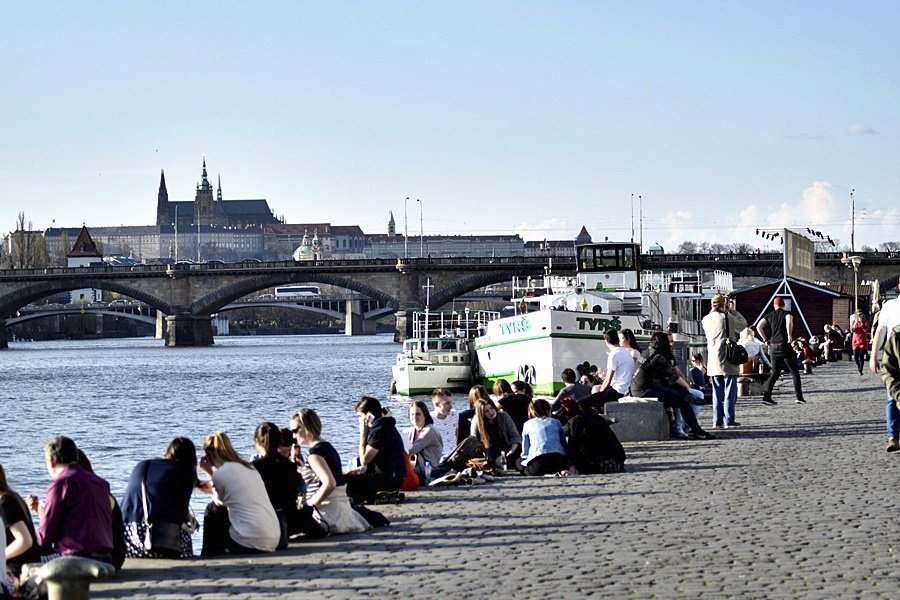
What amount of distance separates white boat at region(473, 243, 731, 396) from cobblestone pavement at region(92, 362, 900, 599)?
57.5 feet

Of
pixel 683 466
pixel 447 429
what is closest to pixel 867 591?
pixel 683 466

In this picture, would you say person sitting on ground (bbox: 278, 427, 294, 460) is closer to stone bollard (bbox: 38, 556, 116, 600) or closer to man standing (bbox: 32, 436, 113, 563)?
man standing (bbox: 32, 436, 113, 563)

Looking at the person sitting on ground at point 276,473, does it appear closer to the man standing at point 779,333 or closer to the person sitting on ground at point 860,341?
the man standing at point 779,333

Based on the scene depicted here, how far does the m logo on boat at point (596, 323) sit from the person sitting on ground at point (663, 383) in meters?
20.5

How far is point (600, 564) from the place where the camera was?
34.0 feet

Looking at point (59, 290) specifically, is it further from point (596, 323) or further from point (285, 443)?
point (285, 443)

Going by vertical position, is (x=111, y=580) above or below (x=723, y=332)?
below

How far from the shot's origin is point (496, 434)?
690 inches

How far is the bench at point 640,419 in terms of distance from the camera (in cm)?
2006

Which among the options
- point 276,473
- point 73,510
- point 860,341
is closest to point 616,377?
point 276,473

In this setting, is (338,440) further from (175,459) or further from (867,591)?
(867,591)

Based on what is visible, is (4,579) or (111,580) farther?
(111,580)

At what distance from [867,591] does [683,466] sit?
788 centimetres

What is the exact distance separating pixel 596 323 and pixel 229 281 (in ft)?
277
